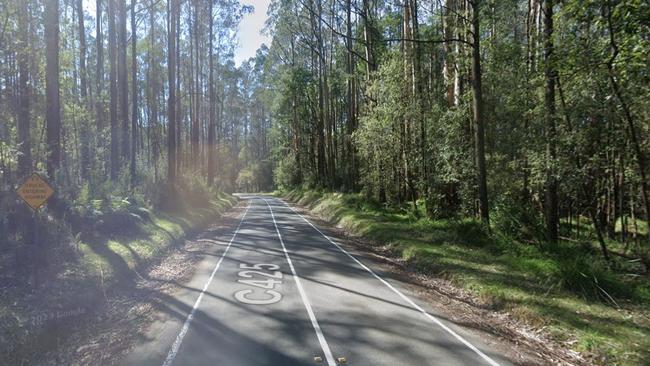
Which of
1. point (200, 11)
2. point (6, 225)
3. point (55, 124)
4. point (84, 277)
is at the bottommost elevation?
point (84, 277)

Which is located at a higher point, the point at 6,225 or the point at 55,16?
the point at 55,16

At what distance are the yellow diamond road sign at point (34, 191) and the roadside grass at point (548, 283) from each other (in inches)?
345

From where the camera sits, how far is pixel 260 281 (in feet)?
28.5

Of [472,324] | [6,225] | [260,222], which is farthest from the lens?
[260,222]

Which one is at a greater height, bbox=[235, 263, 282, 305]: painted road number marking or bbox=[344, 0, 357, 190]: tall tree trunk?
bbox=[344, 0, 357, 190]: tall tree trunk

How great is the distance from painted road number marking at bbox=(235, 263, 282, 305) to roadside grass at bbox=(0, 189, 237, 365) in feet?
8.29

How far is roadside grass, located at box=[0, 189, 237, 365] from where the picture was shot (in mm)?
5660

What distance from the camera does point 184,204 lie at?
68.2 feet

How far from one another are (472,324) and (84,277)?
7384 millimetres

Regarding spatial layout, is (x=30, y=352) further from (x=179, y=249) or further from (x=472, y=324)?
(x=179, y=249)

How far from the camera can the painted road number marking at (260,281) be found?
24.0 ft

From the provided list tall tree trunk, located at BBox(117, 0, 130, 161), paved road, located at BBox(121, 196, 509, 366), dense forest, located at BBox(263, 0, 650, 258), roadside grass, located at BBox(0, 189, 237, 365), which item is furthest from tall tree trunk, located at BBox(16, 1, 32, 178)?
dense forest, located at BBox(263, 0, 650, 258)

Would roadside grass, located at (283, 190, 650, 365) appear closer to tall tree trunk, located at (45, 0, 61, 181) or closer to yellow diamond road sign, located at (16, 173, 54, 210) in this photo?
yellow diamond road sign, located at (16, 173, 54, 210)

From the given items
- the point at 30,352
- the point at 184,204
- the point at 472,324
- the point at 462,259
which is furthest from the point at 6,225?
the point at 184,204
